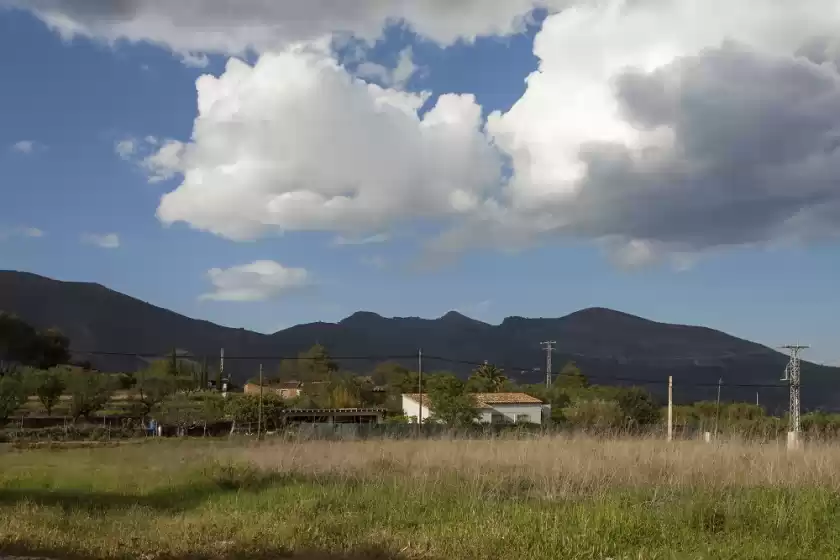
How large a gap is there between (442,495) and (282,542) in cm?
327

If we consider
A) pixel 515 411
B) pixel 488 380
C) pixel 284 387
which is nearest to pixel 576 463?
pixel 515 411

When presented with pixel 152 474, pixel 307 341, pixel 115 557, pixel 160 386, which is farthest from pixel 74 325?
pixel 115 557

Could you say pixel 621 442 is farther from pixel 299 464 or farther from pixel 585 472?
pixel 299 464

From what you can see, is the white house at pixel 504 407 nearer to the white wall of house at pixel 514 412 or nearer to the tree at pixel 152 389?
the white wall of house at pixel 514 412

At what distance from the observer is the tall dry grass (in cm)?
1222

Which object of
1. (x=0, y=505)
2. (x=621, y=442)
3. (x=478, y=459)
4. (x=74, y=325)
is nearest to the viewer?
(x=0, y=505)

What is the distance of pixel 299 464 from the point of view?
603 inches

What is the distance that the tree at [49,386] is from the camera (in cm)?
5922

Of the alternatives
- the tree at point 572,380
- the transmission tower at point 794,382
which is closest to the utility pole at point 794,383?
the transmission tower at point 794,382

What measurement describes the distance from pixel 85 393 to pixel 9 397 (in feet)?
22.4

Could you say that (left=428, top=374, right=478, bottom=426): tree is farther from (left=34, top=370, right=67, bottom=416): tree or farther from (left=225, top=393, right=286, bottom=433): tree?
(left=34, top=370, right=67, bottom=416): tree

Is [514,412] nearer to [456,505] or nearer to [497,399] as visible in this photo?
[497,399]

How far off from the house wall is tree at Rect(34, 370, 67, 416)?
31.8m

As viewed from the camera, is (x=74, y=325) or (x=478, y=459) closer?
(x=478, y=459)
